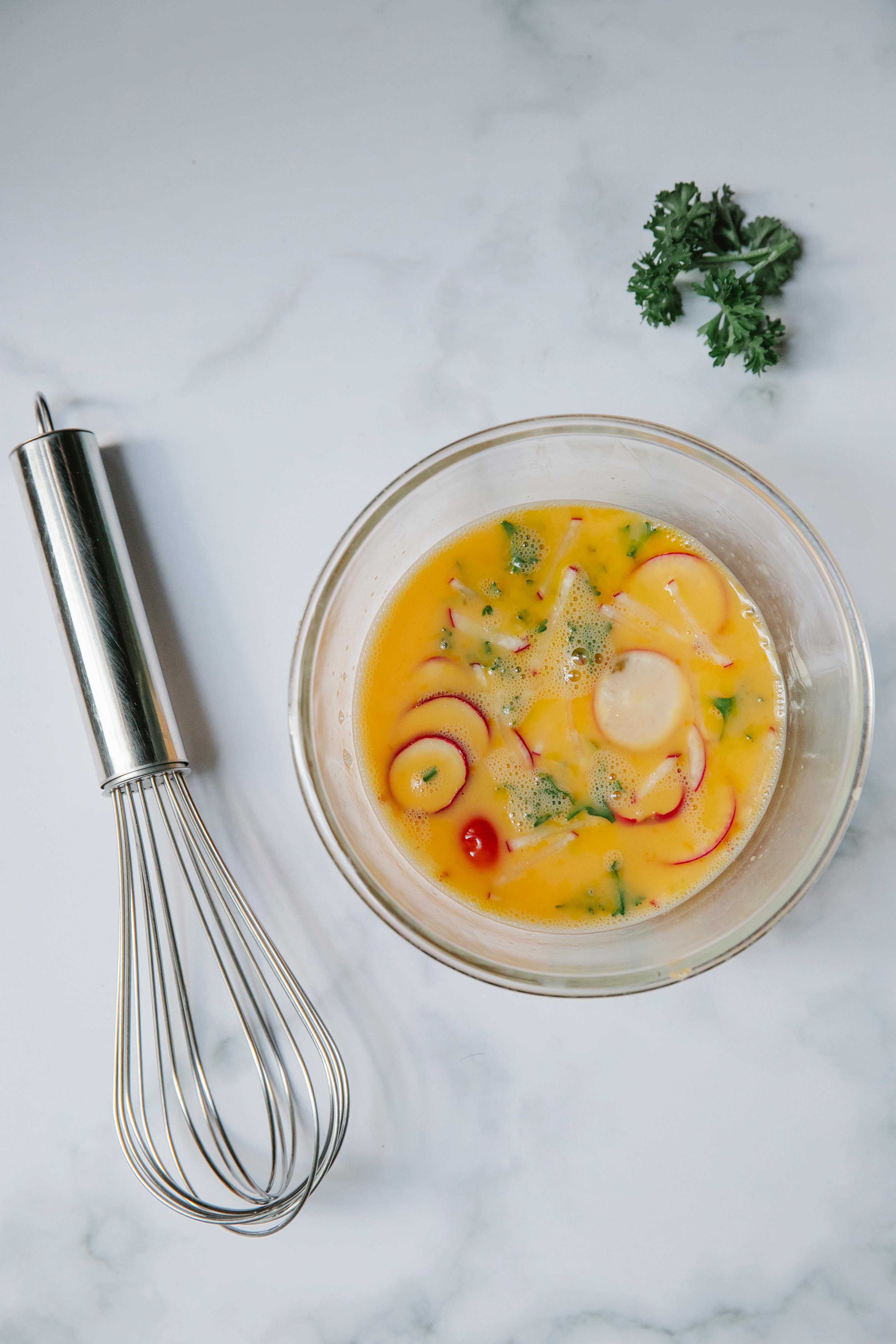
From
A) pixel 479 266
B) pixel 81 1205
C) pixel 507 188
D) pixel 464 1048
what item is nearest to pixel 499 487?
pixel 479 266

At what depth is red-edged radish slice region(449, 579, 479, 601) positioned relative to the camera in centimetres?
122

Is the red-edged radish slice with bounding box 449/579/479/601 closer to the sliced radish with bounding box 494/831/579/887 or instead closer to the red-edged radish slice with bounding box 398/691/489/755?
the red-edged radish slice with bounding box 398/691/489/755

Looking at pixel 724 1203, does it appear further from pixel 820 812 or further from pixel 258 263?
pixel 258 263

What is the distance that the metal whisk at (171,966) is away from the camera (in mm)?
1233

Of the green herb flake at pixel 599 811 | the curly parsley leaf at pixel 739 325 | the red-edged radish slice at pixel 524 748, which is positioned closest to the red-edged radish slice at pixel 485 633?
the red-edged radish slice at pixel 524 748

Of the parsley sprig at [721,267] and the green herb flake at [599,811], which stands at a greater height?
the parsley sprig at [721,267]

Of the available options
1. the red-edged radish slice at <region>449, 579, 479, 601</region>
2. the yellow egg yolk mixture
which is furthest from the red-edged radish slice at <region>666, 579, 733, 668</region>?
the red-edged radish slice at <region>449, 579, 479, 601</region>

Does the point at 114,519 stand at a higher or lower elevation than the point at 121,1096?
higher

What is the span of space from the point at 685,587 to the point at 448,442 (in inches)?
14.8

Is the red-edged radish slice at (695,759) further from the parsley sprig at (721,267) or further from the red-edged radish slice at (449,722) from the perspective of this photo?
the parsley sprig at (721,267)

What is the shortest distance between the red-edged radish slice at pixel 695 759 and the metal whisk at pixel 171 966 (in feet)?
1.92

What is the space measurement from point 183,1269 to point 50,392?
124 cm

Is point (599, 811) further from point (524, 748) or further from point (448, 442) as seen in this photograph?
point (448, 442)

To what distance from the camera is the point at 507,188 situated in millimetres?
1294
